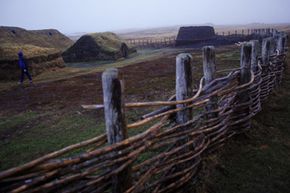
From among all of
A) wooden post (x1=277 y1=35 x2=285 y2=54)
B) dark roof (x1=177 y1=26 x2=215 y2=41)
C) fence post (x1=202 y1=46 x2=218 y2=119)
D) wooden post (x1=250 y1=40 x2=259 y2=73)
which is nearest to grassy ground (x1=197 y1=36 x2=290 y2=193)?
fence post (x1=202 y1=46 x2=218 y2=119)

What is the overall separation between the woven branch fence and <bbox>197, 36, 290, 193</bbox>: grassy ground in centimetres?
19

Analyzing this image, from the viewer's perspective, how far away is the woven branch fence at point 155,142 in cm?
183

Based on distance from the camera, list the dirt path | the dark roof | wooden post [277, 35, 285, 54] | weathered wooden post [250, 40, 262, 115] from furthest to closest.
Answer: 1. the dark roof
2. the dirt path
3. wooden post [277, 35, 285, 54]
4. weathered wooden post [250, 40, 262, 115]

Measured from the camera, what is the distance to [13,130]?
19.9 ft

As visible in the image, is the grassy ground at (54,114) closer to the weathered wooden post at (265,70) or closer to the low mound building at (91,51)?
the weathered wooden post at (265,70)

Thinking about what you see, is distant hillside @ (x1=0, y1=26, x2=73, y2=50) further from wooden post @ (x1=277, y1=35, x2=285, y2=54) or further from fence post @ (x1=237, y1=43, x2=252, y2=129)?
fence post @ (x1=237, y1=43, x2=252, y2=129)

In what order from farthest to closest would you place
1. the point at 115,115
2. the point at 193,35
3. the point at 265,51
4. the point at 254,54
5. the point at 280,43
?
the point at 193,35
the point at 280,43
the point at 265,51
the point at 254,54
the point at 115,115

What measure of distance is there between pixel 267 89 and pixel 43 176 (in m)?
5.41

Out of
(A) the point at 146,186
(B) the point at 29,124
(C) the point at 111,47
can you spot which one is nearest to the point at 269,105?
(A) the point at 146,186

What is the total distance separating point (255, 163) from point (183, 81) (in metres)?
1.75

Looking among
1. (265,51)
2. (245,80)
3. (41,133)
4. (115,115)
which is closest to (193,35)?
(265,51)

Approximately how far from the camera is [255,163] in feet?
11.7

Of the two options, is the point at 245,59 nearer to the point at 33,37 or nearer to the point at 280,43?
the point at 280,43

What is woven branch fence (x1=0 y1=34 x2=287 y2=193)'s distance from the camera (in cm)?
183
